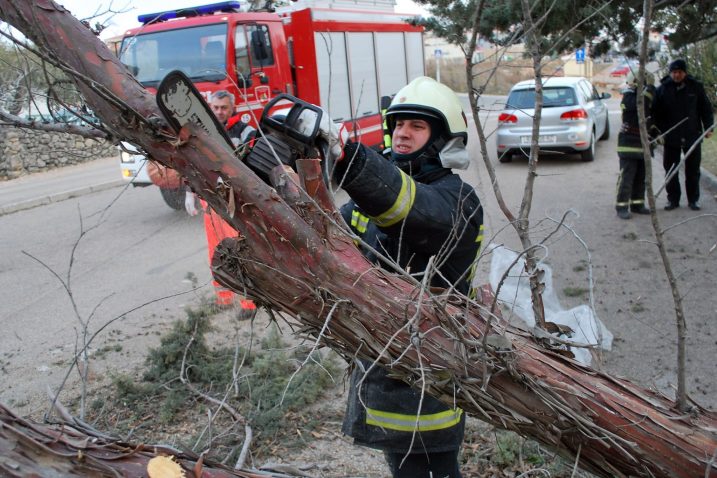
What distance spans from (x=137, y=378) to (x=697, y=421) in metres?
3.36

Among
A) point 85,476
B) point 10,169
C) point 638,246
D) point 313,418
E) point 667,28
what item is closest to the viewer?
point 85,476

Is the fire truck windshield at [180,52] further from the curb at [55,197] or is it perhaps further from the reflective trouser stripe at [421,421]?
the reflective trouser stripe at [421,421]

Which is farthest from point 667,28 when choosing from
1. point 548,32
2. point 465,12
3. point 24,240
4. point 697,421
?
point 24,240

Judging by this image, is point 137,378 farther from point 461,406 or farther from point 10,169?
point 10,169

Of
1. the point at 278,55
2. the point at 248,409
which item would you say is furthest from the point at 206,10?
the point at 248,409

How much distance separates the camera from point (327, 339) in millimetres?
1698

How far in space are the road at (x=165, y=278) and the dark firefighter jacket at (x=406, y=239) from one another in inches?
8.3

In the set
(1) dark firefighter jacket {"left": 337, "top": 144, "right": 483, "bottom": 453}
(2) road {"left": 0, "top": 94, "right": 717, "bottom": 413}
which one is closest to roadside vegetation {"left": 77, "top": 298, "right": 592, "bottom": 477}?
(2) road {"left": 0, "top": 94, "right": 717, "bottom": 413}

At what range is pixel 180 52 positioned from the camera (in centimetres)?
840

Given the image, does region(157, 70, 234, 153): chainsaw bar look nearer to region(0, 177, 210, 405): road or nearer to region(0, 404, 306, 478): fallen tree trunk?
region(0, 404, 306, 478): fallen tree trunk

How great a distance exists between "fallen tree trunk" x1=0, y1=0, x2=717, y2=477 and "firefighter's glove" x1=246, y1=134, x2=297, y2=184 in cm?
11

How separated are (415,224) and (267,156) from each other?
0.49m

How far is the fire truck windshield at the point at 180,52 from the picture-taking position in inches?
328

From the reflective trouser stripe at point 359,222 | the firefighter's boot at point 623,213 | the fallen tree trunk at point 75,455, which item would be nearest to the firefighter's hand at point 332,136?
the reflective trouser stripe at point 359,222
